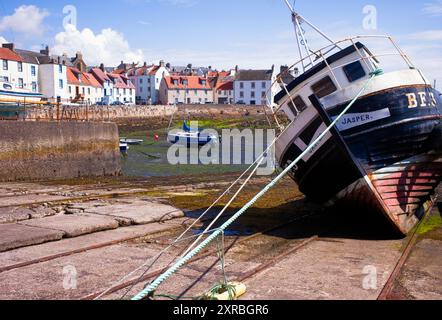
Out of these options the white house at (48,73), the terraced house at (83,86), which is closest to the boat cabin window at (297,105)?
the white house at (48,73)

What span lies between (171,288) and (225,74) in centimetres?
10152

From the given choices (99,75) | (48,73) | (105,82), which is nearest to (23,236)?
(48,73)

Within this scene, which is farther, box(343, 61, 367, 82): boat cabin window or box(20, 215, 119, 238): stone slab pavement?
box(343, 61, 367, 82): boat cabin window

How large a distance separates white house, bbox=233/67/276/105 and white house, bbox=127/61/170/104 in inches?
591

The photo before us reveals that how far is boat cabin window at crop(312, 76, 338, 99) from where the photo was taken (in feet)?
32.2

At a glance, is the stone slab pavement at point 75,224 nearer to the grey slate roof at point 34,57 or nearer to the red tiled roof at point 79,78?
the grey slate roof at point 34,57

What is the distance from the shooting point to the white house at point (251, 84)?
95.1 metres

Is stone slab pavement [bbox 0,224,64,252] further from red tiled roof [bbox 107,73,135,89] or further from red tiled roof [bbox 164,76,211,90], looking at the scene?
red tiled roof [bbox 164,76,211,90]

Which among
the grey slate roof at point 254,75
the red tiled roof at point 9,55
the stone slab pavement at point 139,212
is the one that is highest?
the grey slate roof at point 254,75

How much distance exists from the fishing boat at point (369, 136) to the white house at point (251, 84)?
8582cm

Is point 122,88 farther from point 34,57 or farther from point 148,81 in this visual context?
point 34,57

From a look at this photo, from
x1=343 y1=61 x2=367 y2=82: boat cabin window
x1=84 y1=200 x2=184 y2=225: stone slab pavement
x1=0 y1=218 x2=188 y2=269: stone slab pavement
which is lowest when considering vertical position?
x1=0 y1=218 x2=188 y2=269: stone slab pavement

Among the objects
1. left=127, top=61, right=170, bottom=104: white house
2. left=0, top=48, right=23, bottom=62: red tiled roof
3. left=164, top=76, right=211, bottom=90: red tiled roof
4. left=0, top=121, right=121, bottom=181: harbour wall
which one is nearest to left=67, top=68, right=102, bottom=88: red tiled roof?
left=0, top=48, right=23, bottom=62: red tiled roof
